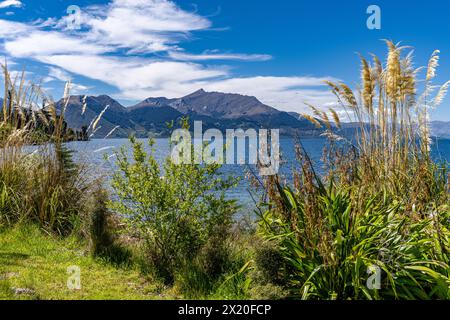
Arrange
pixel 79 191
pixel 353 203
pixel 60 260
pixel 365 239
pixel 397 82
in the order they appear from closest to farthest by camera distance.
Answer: pixel 365 239, pixel 353 203, pixel 60 260, pixel 397 82, pixel 79 191

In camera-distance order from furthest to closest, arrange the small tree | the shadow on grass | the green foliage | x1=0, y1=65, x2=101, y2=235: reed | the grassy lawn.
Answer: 1. x1=0, y1=65, x2=101, y2=235: reed
2. the shadow on grass
3. the small tree
4. the grassy lawn
5. the green foliage

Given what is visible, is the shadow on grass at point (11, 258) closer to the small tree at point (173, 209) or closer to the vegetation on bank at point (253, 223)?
the vegetation on bank at point (253, 223)

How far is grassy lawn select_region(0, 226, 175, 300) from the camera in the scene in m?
5.64

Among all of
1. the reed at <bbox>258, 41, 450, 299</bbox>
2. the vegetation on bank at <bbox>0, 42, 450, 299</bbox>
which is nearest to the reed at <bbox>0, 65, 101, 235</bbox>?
the vegetation on bank at <bbox>0, 42, 450, 299</bbox>

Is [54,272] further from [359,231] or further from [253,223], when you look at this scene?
[359,231]

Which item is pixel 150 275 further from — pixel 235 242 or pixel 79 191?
pixel 79 191

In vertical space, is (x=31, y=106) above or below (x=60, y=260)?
above

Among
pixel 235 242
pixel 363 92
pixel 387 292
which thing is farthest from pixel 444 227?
pixel 363 92

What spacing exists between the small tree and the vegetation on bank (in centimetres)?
2

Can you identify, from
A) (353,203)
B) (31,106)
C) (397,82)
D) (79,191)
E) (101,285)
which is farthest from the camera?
(31,106)

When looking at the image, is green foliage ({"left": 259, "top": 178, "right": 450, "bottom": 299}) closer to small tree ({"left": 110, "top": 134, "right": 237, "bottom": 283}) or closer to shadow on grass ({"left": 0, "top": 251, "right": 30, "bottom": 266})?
small tree ({"left": 110, "top": 134, "right": 237, "bottom": 283})

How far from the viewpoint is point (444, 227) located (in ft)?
17.8

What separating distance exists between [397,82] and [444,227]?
141 inches

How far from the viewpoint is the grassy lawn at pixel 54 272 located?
5.64 metres
